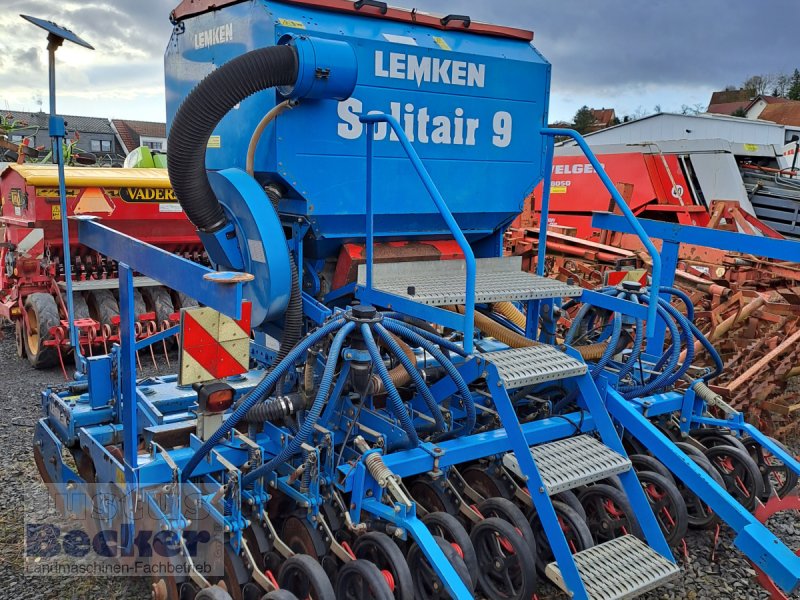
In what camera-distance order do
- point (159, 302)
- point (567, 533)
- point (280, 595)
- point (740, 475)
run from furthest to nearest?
1. point (159, 302)
2. point (740, 475)
3. point (567, 533)
4. point (280, 595)

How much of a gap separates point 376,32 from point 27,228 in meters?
4.94

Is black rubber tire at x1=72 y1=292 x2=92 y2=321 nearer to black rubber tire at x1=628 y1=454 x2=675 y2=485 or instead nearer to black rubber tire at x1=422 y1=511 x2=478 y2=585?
black rubber tire at x1=422 y1=511 x2=478 y2=585

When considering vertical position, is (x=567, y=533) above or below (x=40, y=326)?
below

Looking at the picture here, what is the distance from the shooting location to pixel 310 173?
3.77 meters

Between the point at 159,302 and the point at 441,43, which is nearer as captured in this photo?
the point at 441,43

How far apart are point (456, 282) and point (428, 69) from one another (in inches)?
49.9

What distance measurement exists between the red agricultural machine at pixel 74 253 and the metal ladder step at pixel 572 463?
16.0 feet

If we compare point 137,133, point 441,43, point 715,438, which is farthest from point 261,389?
point 137,133

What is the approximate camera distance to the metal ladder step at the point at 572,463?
10.4ft

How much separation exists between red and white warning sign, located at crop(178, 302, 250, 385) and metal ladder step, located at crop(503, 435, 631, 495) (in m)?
1.36

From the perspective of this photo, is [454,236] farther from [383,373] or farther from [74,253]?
[74,253]

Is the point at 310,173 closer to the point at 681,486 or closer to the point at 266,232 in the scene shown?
the point at 266,232

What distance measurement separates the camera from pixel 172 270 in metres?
2.88

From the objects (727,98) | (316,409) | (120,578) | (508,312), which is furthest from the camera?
(727,98)
